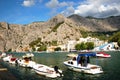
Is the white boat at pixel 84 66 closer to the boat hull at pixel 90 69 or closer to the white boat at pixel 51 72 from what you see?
the boat hull at pixel 90 69

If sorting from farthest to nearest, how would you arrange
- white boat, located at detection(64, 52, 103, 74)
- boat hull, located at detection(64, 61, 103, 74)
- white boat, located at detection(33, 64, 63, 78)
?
white boat, located at detection(64, 52, 103, 74) → boat hull, located at detection(64, 61, 103, 74) → white boat, located at detection(33, 64, 63, 78)

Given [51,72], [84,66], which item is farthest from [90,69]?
[51,72]

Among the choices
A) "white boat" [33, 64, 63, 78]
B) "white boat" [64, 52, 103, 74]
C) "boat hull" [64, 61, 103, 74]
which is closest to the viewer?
"white boat" [33, 64, 63, 78]

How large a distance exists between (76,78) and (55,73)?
7.60m

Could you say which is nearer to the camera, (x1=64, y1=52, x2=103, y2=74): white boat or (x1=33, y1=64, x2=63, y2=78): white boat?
(x1=33, y1=64, x2=63, y2=78): white boat

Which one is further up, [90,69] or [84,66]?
[84,66]

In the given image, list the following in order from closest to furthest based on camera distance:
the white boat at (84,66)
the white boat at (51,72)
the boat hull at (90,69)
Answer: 1. the white boat at (51,72)
2. the boat hull at (90,69)
3. the white boat at (84,66)

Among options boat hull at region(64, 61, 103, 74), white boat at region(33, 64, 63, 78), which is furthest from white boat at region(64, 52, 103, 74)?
white boat at region(33, 64, 63, 78)

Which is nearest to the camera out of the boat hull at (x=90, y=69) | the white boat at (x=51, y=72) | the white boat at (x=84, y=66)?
the white boat at (x=51, y=72)

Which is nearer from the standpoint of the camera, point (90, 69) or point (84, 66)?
point (90, 69)

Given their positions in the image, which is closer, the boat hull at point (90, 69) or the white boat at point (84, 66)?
the boat hull at point (90, 69)

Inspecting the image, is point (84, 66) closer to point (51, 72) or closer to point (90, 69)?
point (90, 69)

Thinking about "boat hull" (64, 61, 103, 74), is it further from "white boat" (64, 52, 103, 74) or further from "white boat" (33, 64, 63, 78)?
"white boat" (33, 64, 63, 78)

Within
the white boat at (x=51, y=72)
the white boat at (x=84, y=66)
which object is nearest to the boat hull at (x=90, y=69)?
the white boat at (x=84, y=66)
